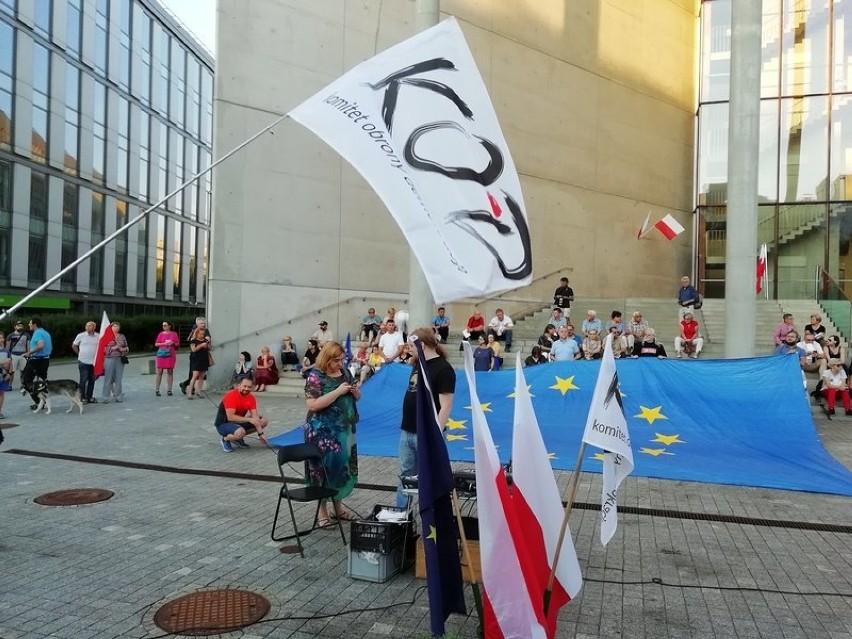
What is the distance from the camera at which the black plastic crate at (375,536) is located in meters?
5.29

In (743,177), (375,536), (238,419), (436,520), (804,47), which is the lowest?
(375,536)

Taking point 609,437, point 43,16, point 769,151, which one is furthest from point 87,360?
point 43,16

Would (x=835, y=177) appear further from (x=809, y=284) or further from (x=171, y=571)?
(x=171, y=571)

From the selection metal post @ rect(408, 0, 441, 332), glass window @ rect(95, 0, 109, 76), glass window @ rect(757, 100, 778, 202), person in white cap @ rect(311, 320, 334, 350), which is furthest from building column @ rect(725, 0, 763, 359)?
glass window @ rect(95, 0, 109, 76)

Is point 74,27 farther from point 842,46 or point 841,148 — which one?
point 841,148

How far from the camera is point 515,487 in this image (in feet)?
14.4

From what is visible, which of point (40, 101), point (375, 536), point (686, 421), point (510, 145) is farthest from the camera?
point (40, 101)

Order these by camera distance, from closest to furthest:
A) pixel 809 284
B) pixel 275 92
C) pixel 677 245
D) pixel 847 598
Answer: pixel 847 598, pixel 275 92, pixel 809 284, pixel 677 245

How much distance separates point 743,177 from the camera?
49.3ft

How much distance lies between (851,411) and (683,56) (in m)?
20.1

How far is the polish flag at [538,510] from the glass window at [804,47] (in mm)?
28993

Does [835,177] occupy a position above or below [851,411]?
above

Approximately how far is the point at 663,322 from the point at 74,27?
3809 centimetres

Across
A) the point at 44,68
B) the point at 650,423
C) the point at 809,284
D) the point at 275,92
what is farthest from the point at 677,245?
the point at 44,68
